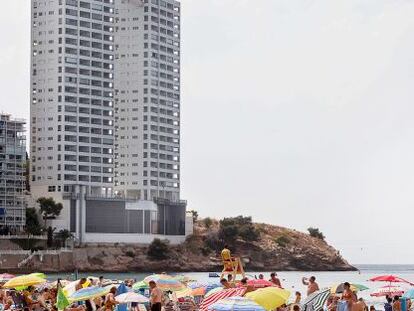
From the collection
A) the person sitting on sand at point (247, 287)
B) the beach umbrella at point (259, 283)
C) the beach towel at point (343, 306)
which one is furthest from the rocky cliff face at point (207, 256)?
the beach towel at point (343, 306)

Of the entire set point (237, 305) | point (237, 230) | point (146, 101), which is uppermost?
point (146, 101)

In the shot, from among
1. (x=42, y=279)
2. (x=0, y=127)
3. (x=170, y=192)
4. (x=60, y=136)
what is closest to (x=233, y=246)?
(x=170, y=192)

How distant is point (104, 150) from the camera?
5133 inches

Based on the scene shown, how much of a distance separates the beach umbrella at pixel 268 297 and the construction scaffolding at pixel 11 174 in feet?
313

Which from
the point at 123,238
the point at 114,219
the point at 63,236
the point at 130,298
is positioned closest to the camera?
the point at 130,298

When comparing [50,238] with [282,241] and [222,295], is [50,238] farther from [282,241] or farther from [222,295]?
[222,295]

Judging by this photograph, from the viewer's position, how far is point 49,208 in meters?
118

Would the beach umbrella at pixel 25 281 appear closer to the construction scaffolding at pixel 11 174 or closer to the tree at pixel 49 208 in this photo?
the construction scaffolding at pixel 11 174

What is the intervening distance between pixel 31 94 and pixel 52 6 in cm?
1186

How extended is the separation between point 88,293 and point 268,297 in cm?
635

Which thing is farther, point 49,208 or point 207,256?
point 207,256

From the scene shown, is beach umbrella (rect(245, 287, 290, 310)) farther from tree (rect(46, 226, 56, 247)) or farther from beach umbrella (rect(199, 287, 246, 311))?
tree (rect(46, 226, 56, 247))

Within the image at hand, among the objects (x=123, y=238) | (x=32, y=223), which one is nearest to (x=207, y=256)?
(x=123, y=238)

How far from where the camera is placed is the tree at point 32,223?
390 feet
